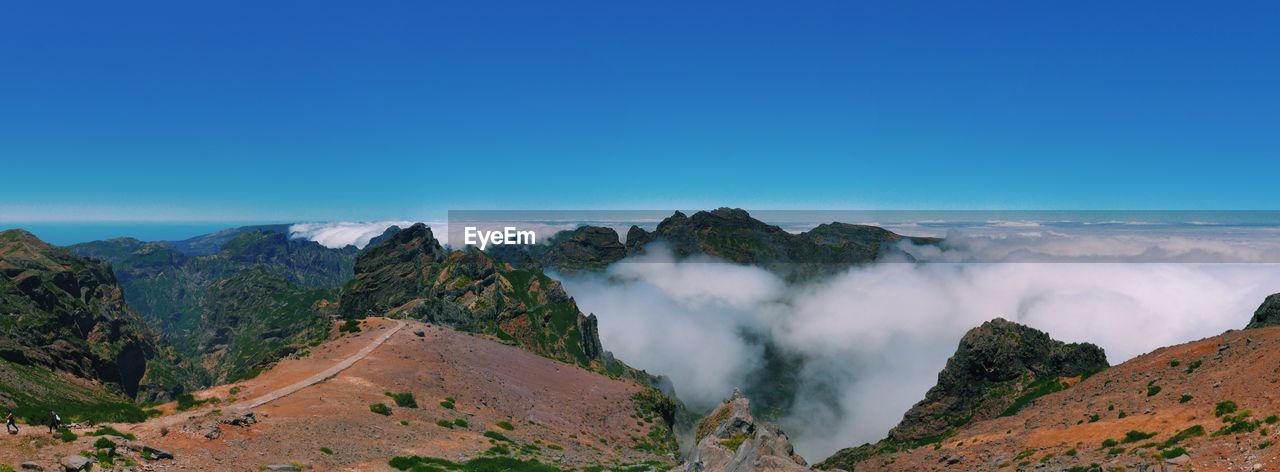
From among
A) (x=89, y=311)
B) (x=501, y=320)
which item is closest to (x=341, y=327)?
(x=501, y=320)

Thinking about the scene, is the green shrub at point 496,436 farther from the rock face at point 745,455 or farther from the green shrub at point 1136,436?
the green shrub at point 1136,436

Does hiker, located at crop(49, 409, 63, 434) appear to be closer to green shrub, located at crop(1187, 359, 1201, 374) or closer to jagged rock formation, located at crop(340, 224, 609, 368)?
green shrub, located at crop(1187, 359, 1201, 374)

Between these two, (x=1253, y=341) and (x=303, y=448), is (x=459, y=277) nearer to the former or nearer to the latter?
(x=303, y=448)

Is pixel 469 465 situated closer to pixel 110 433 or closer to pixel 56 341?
pixel 110 433

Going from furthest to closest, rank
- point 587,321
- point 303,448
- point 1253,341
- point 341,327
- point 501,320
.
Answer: point 587,321 < point 501,320 < point 341,327 < point 1253,341 < point 303,448

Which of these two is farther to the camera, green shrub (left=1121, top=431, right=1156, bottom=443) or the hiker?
green shrub (left=1121, top=431, right=1156, bottom=443)

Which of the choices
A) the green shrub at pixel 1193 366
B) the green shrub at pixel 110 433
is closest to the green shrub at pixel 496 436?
the green shrub at pixel 110 433

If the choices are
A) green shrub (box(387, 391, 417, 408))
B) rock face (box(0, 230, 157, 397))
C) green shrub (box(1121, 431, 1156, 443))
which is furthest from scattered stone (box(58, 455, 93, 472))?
rock face (box(0, 230, 157, 397))
